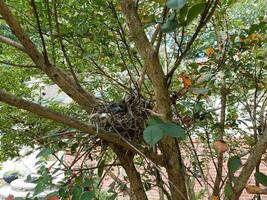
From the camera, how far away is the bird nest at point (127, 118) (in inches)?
30.0

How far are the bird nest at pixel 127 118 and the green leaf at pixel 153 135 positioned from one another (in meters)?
0.21

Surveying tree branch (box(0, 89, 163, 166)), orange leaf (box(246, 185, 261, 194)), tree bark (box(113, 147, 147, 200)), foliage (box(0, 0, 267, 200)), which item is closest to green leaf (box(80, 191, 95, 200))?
foliage (box(0, 0, 267, 200))

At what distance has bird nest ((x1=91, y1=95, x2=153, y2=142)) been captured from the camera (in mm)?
763

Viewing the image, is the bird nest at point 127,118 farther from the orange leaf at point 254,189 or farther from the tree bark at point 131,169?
the orange leaf at point 254,189

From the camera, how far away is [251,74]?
50.7 inches

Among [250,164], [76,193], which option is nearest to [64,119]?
[76,193]

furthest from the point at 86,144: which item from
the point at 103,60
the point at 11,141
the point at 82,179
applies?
the point at 11,141

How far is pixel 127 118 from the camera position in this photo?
784 millimetres

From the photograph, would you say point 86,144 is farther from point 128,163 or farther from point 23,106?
point 23,106

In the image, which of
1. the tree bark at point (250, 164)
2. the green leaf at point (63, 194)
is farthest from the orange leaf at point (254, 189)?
the green leaf at point (63, 194)

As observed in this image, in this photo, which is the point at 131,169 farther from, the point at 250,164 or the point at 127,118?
the point at 250,164

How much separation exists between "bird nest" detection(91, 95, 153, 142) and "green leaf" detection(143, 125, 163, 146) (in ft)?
0.69

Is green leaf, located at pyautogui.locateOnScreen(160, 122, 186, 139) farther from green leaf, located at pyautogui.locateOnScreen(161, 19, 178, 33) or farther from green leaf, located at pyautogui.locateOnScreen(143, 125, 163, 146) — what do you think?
green leaf, located at pyautogui.locateOnScreen(161, 19, 178, 33)

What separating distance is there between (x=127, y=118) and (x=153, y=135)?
266 mm
